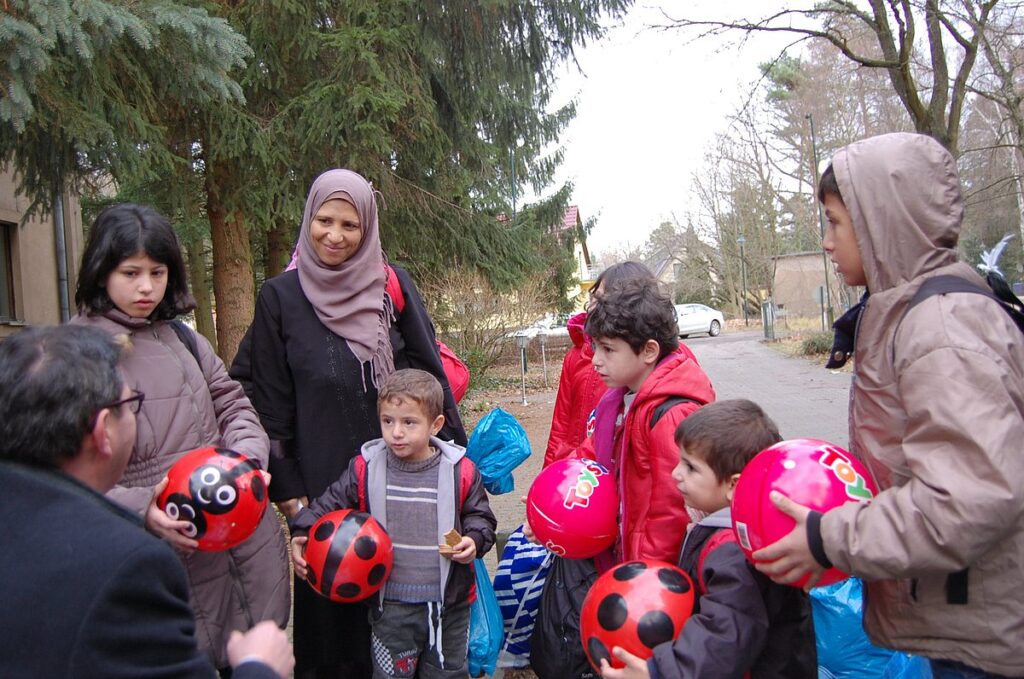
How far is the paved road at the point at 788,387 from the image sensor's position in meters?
10.3

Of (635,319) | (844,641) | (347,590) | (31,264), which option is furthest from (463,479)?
(31,264)

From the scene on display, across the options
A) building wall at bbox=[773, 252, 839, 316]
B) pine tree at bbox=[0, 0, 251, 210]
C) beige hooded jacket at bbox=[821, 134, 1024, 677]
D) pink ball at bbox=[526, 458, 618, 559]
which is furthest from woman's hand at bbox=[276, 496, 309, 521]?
building wall at bbox=[773, 252, 839, 316]

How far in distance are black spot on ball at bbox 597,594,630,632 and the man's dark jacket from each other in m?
1.08

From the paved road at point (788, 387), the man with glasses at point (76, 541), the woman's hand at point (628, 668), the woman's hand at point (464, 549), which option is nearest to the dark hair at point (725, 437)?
the woman's hand at point (628, 668)

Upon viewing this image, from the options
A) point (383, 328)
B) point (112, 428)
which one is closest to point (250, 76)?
point (383, 328)

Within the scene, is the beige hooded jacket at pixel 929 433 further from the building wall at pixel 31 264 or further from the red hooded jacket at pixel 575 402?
the building wall at pixel 31 264

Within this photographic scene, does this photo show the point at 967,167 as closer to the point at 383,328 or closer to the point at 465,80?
the point at 465,80

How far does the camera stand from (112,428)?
5.54 feet

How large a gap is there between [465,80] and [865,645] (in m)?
7.63

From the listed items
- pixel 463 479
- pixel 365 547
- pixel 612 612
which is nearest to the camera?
pixel 612 612

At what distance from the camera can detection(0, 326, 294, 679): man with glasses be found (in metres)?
1.42

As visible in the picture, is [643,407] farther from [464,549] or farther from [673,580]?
[464,549]

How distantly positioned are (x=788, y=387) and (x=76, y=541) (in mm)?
14573

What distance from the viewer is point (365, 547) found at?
9.30 ft
